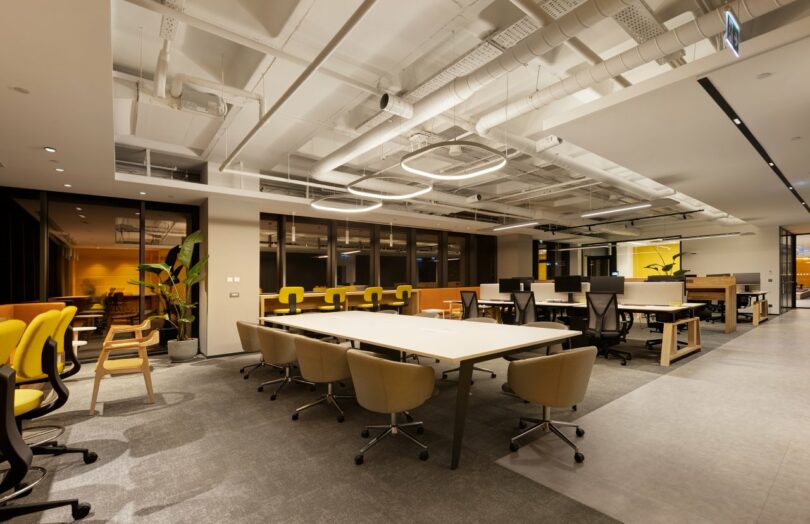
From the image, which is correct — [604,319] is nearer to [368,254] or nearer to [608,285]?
[608,285]

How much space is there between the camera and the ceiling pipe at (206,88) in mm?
3654

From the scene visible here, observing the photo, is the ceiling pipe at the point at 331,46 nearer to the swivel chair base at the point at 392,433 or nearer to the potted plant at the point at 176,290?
the swivel chair base at the point at 392,433

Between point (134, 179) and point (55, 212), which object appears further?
point (55, 212)

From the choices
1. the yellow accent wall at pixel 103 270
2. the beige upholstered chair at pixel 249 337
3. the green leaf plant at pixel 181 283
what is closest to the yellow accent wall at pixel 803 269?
the beige upholstered chair at pixel 249 337

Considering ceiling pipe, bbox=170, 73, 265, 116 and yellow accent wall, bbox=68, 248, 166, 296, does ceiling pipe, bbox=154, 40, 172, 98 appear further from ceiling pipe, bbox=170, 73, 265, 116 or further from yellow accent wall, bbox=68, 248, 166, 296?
yellow accent wall, bbox=68, 248, 166, 296

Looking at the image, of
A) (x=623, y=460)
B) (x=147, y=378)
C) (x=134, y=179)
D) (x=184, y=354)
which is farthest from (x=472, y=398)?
A: (x=134, y=179)

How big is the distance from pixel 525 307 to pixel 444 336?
13.4 ft

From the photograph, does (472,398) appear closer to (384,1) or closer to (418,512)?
(418,512)

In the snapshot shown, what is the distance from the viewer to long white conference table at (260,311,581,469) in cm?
255

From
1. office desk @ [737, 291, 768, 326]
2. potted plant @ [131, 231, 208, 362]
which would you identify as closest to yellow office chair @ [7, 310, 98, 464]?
potted plant @ [131, 231, 208, 362]

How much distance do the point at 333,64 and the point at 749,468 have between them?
485cm

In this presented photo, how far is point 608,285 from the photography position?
6.62 metres

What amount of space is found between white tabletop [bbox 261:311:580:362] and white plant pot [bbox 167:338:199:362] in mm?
2706

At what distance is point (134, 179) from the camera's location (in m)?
5.67
